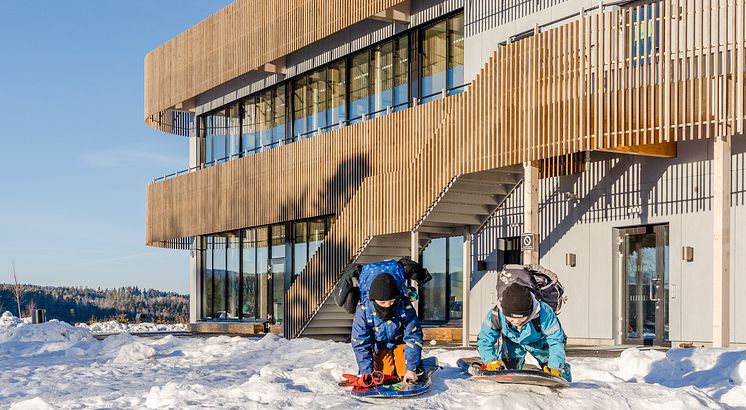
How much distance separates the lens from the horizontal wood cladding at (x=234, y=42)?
27234 millimetres

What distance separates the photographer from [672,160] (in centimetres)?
1873

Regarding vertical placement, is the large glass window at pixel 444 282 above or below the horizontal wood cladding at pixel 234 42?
below

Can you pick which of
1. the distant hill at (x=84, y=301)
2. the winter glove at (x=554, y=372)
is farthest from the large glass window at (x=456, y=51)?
the distant hill at (x=84, y=301)

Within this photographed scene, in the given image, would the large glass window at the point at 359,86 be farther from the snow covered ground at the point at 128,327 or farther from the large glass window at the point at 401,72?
the snow covered ground at the point at 128,327

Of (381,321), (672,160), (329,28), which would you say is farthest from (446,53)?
(381,321)

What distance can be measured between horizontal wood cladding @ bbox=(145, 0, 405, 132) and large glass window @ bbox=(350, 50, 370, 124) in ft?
4.30

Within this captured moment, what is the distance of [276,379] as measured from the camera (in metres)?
11.6

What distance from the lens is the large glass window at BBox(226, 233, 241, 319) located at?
115 ft

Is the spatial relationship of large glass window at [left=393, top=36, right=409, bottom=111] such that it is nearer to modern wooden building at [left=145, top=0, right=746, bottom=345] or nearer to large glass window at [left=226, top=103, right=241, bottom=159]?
modern wooden building at [left=145, top=0, right=746, bottom=345]

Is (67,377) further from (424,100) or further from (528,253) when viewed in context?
(424,100)

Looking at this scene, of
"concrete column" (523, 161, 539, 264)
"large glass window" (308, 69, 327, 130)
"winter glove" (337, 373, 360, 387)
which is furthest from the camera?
"large glass window" (308, 69, 327, 130)

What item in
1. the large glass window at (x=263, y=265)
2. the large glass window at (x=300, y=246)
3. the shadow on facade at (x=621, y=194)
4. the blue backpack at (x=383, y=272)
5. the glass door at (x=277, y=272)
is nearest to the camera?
the blue backpack at (x=383, y=272)

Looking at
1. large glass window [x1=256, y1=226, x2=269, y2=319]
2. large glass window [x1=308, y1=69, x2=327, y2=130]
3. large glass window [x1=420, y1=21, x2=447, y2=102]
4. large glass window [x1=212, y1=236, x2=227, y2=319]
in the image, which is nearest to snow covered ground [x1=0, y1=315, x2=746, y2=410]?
large glass window [x1=420, y1=21, x2=447, y2=102]

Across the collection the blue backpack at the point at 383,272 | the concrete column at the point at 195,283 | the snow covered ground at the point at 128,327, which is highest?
the blue backpack at the point at 383,272
